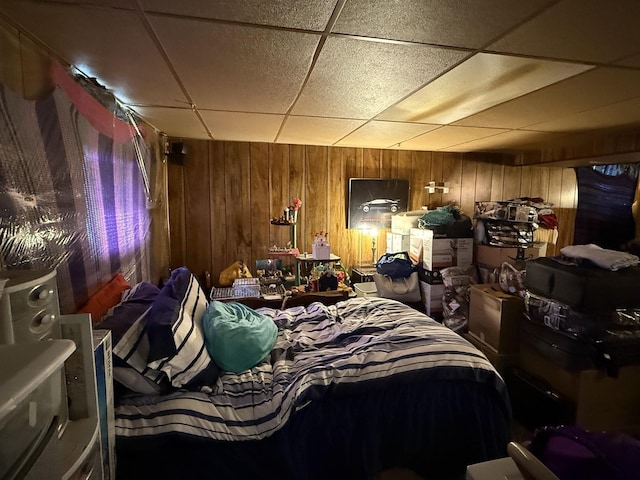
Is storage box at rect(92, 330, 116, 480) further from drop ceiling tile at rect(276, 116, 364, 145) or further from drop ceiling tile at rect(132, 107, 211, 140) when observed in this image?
drop ceiling tile at rect(276, 116, 364, 145)

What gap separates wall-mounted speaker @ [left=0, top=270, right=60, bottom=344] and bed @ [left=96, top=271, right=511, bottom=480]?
1.53 ft

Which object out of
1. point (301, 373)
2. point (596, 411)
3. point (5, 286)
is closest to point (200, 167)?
point (301, 373)

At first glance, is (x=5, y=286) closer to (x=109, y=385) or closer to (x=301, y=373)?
(x=109, y=385)

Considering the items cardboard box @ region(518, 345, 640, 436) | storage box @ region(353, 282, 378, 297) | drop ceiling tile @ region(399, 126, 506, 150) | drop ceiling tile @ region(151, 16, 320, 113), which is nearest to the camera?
drop ceiling tile @ region(151, 16, 320, 113)

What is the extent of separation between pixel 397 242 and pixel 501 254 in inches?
40.0

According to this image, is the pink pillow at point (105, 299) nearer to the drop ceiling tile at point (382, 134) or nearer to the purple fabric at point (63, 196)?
the purple fabric at point (63, 196)

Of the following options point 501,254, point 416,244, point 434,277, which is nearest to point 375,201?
point 416,244

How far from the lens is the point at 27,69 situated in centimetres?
118

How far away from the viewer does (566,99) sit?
74.1 inches

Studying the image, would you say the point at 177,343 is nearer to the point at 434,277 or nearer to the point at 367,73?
the point at 367,73

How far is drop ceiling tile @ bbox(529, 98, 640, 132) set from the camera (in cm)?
205

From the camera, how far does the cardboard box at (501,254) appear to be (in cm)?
293

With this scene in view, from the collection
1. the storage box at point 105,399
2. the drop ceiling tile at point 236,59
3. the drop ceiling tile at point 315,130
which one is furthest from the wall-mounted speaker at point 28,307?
the drop ceiling tile at point 315,130

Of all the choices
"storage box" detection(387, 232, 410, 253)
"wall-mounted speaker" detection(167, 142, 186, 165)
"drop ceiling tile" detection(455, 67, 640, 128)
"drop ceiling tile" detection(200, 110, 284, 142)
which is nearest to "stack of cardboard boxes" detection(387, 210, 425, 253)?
"storage box" detection(387, 232, 410, 253)
